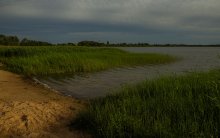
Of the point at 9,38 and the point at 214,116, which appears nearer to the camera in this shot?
the point at 214,116

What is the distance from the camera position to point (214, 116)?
5980mm

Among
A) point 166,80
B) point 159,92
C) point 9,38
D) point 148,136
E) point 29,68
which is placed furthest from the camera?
point 9,38

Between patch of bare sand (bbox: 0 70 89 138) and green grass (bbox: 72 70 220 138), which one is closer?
green grass (bbox: 72 70 220 138)

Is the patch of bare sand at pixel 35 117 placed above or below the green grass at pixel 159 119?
below

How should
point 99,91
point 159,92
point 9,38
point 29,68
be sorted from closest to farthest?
point 159,92 < point 99,91 < point 29,68 < point 9,38

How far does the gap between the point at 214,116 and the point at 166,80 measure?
3.67m

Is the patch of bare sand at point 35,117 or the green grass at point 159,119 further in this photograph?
the patch of bare sand at point 35,117

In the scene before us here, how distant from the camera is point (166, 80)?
9594 mm

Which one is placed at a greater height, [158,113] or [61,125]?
[158,113]

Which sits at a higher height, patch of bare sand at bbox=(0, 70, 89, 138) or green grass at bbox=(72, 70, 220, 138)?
green grass at bbox=(72, 70, 220, 138)

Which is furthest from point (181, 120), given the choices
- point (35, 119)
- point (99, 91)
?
point (99, 91)

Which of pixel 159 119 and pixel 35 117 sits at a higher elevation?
pixel 159 119

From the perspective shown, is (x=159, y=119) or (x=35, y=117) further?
(x=35, y=117)

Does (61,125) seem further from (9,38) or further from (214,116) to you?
(9,38)
